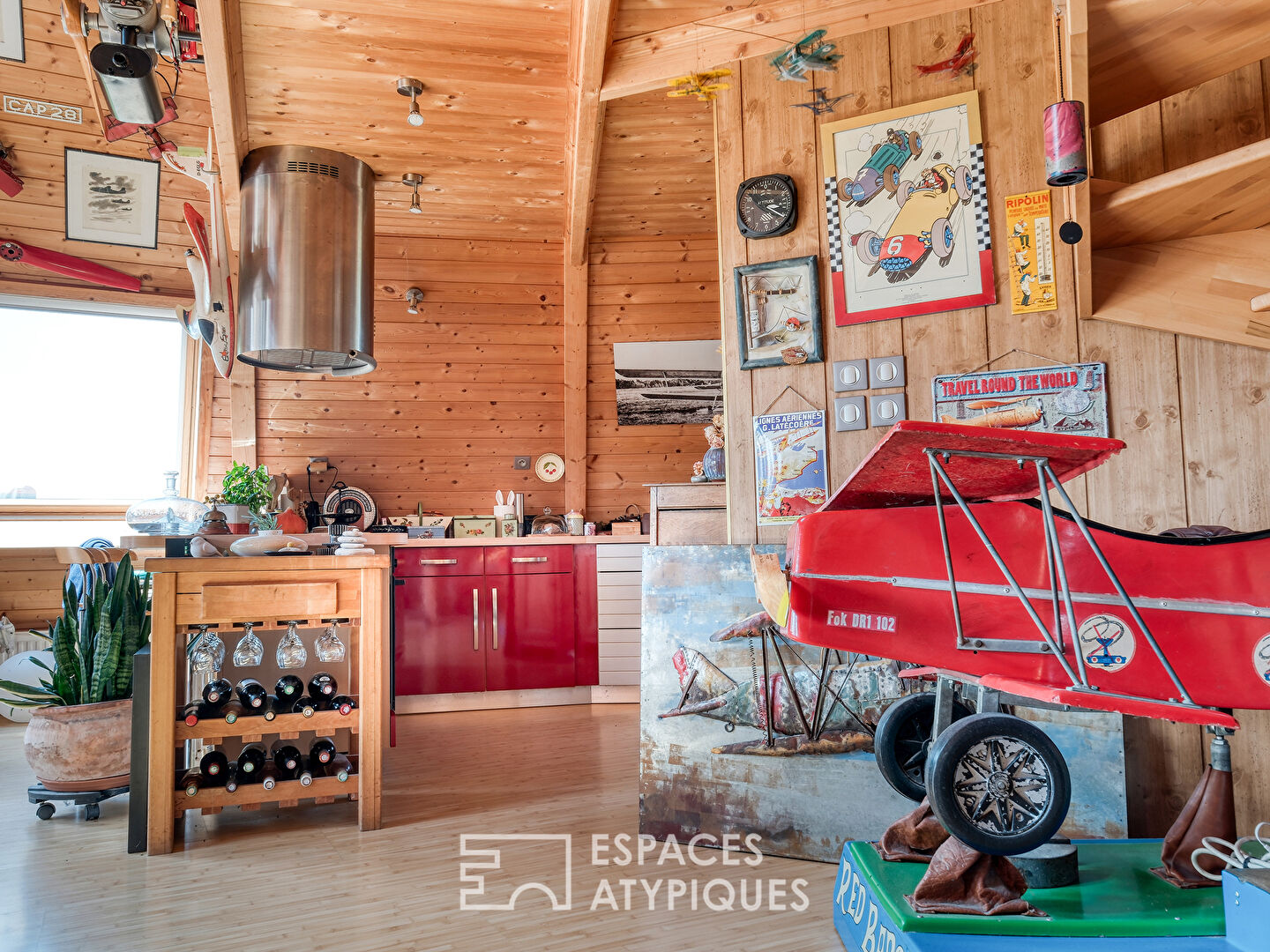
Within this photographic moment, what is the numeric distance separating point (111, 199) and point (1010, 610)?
16.2 ft

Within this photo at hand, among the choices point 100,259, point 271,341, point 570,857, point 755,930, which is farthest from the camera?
point 100,259

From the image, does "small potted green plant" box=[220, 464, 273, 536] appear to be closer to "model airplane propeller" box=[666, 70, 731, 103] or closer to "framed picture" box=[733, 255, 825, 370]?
"framed picture" box=[733, 255, 825, 370]

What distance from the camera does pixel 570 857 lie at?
2.56 metres

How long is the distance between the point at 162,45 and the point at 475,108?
1.68 meters

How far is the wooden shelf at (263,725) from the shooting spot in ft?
9.03

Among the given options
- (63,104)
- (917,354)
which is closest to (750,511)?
(917,354)

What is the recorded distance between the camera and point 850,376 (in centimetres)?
283

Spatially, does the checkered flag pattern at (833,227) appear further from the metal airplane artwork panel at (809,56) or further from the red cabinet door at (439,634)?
the red cabinet door at (439,634)

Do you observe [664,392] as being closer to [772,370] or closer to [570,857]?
[772,370]

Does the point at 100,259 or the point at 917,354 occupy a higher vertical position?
the point at 100,259

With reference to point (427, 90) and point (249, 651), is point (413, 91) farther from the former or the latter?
point (249, 651)

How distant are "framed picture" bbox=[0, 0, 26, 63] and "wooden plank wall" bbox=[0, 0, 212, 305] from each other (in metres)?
0.22

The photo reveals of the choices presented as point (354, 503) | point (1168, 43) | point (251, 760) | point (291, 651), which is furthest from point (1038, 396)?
point (354, 503)

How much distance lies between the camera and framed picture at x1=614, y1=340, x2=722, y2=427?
18.2 ft
